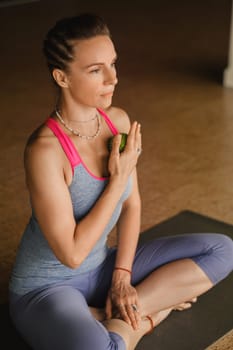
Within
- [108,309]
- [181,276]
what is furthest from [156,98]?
[108,309]

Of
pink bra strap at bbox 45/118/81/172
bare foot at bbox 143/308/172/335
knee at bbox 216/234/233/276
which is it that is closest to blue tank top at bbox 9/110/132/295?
pink bra strap at bbox 45/118/81/172

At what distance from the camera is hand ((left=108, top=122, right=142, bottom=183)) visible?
1.61 meters

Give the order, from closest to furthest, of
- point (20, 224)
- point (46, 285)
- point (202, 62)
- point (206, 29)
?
1. point (46, 285)
2. point (20, 224)
3. point (202, 62)
4. point (206, 29)

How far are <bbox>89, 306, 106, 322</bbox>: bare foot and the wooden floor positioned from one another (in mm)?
443

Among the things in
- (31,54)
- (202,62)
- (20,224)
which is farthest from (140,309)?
(31,54)

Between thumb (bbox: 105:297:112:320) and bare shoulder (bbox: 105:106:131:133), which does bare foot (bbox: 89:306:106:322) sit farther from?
bare shoulder (bbox: 105:106:131:133)

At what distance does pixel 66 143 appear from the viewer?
5.26 feet

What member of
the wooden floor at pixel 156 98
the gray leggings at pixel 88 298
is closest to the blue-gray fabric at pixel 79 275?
the gray leggings at pixel 88 298

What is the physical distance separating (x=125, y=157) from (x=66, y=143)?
146 mm

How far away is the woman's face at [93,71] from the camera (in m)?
1.55

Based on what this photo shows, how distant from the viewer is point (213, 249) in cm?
187

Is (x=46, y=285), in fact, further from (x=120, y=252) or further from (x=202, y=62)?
(x=202, y=62)

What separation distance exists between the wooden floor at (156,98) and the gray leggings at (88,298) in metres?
0.43

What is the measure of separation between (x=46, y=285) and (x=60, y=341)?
0.65 ft
